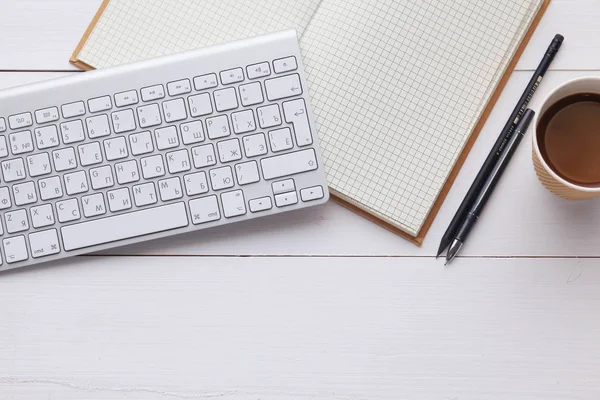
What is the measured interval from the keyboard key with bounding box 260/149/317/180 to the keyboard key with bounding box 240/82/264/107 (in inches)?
2.2

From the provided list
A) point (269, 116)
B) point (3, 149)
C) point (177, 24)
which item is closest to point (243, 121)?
point (269, 116)

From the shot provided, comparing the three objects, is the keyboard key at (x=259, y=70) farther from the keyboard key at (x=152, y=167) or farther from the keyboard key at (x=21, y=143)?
the keyboard key at (x=21, y=143)

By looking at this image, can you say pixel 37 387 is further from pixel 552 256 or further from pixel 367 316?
pixel 552 256

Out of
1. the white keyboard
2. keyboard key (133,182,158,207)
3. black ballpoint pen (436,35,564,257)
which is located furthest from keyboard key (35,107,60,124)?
black ballpoint pen (436,35,564,257)

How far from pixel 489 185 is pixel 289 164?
199 mm

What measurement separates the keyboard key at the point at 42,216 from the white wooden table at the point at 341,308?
0.05 m

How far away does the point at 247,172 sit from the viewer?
25.1 inches

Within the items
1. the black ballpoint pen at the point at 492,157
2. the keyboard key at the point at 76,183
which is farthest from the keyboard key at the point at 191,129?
the black ballpoint pen at the point at 492,157

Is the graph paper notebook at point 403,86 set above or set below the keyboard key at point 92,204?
above

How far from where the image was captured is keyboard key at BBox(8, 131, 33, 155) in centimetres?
64

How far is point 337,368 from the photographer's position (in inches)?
26.0

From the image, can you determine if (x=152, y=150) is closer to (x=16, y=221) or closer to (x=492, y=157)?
(x=16, y=221)

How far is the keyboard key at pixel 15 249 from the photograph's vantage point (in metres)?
0.64

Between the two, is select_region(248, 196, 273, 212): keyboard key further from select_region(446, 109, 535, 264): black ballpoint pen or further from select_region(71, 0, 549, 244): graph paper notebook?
select_region(446, 109, 535, 264): black ballpoint pen
